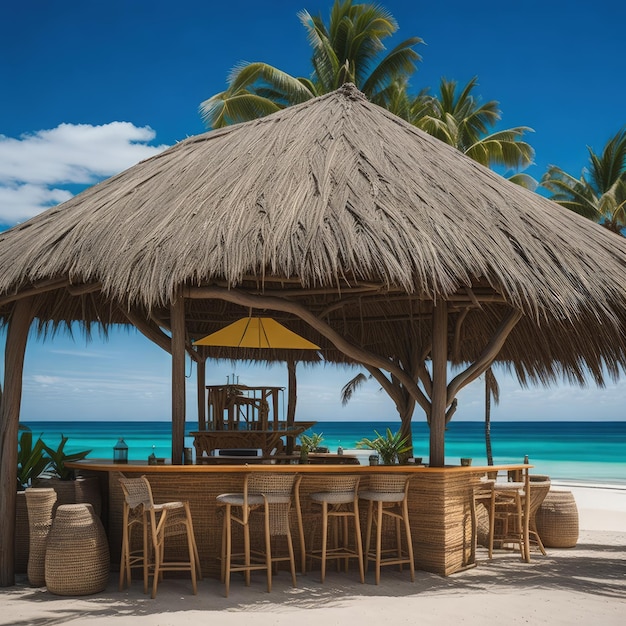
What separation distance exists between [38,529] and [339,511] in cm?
233

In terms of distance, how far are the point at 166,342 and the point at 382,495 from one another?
8.11 ft

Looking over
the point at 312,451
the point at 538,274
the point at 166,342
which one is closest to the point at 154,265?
the point at 166,342

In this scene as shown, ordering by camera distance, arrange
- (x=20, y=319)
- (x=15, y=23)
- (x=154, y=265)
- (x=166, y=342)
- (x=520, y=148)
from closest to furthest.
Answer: (x=154, y=265)
(x=20, y=319)
(x=166, y=342)
(x=15, y=23)
(x=520, y=148)

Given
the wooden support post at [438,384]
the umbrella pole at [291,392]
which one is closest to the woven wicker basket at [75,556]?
the wooden support post at [438,384]

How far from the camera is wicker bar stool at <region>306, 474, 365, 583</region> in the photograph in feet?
19.8

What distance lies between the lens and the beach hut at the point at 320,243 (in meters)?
6.04

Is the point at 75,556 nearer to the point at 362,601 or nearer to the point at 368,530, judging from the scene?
the point at 362,601

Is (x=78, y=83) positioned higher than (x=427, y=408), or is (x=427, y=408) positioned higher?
(x=78, y=83)

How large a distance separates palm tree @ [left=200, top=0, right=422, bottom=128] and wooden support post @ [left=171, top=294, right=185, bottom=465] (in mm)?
11314

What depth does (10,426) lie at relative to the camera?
6.58 meters

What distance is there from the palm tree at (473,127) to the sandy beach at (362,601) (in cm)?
1179

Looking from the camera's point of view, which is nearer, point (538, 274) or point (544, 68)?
point (538, 274)

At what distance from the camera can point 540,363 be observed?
30.6 ft

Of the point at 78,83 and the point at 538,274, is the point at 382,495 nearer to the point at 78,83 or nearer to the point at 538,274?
the point at 538,274
